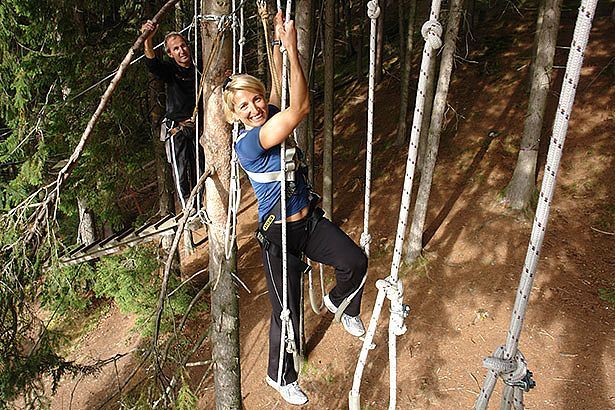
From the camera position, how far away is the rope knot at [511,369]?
158cm

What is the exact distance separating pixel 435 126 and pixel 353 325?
12.2 ft

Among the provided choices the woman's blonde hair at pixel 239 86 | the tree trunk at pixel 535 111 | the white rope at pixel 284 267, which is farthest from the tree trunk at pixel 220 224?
the tree trunk at pixel 535 111

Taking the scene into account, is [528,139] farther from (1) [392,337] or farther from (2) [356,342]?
(1) [392,337]

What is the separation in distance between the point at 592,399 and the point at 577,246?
2.15m

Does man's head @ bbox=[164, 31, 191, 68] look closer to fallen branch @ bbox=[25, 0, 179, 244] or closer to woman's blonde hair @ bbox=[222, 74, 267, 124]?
fallen branch @ bbox=[25, 0, 179, 244]

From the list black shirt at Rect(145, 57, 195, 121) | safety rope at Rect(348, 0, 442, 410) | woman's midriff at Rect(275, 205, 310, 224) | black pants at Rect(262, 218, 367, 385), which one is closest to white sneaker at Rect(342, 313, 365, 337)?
black pants at Rect(262, 218, 367, 385)

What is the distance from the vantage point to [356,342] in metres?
5.92

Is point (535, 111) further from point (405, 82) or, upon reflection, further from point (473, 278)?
point (405, 82)

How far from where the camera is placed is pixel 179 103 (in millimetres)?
3723

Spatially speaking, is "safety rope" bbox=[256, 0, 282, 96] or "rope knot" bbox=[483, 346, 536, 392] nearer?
"rope knot" bbox=[483, 346, 536, 392]

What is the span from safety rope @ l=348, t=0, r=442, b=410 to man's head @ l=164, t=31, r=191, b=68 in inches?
83.2

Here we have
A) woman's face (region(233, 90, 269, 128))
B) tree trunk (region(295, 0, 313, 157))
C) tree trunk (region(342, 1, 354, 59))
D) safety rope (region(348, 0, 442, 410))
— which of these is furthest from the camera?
tree trunk (region(342, 1, 354, 59))

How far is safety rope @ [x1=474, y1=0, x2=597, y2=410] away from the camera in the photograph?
133 centimetres

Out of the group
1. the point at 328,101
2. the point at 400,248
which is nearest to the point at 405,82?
the point at 328,101
